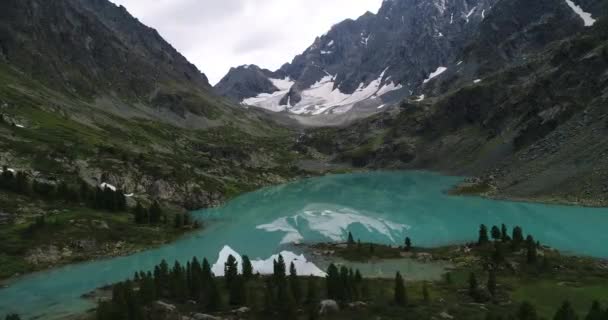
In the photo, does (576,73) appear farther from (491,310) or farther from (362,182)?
(491,310)

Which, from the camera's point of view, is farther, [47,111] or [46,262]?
[47,111]

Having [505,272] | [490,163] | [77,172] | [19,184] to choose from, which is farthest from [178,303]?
[490,163]

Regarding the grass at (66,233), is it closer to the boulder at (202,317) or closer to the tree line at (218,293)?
the tree line at (218,293)

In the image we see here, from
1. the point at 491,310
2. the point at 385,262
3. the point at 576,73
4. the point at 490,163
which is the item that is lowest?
the point at 491,310

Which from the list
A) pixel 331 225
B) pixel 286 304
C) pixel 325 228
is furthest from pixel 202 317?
pixel 331 225

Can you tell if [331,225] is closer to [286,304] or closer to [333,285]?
[333,285]

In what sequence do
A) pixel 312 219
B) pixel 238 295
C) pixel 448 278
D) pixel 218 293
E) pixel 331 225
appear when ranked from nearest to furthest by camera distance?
pixel 218 293
pixel 238 295
pixel 448 278
pixel 331 225
pixel 312 219
